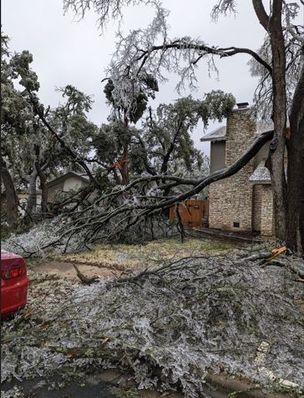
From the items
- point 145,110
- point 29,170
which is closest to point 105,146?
point 145,110

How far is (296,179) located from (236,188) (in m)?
11.2

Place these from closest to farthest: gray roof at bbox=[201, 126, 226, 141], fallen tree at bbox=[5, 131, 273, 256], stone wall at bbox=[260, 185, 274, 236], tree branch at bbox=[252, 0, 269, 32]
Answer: tree branch at bbox=[252, 0, 269, 32], fallen tree at bbox=[5, 131, 273, 256], stone wall at bbox=[260, 185, 274, 236], gray roof at bbox=[201, 126, 226, 141]

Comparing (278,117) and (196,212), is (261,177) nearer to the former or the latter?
(196,212)

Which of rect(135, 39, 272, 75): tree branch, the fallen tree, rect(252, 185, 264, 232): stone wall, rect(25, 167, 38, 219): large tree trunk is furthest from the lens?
rect(252, 185, 264, 232): stone wall

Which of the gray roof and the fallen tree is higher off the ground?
the gray roof

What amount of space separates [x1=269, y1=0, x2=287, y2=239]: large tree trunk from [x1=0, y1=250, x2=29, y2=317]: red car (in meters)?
4.88

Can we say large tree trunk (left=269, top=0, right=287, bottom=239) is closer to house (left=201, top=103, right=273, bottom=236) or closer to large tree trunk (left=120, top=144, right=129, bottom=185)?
house (left=201, top=103, right=273, bottom=236)

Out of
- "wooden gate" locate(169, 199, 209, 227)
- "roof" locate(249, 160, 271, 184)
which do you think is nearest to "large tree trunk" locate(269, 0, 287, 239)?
"roof" locate(249, 160, 271, 184)

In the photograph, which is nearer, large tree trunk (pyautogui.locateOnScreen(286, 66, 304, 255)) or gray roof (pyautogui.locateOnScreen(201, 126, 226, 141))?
large tree trunk (pyautogui.locateOnScreen(286, 66, 304, 255))

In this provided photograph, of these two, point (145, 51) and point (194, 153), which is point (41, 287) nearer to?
point (145, 51)

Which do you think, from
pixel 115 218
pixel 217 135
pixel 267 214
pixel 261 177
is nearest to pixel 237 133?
pixel 217 135

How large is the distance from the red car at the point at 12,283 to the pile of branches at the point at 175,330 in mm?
179

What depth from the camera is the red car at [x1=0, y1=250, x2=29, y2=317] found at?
396 centimetres

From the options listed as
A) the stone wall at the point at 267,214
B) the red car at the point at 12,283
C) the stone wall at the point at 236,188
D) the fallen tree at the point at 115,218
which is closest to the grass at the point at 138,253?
the fallen tree at the point at 115,218
